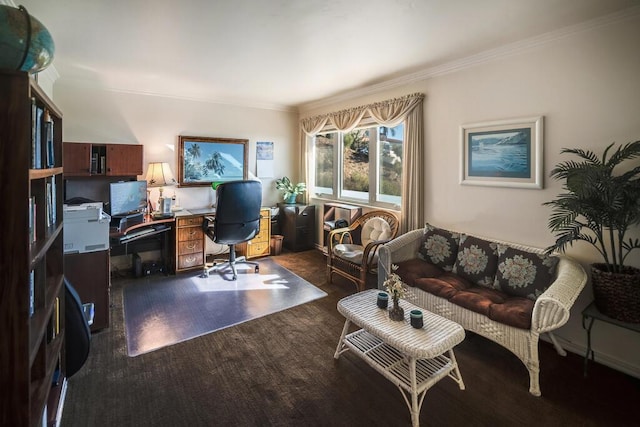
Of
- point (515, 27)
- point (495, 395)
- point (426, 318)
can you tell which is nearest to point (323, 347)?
point (426, 318)

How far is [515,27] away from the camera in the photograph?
252 cm

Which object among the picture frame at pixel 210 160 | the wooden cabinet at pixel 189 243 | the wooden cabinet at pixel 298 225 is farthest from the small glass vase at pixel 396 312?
the picture frame at pixel 210 160

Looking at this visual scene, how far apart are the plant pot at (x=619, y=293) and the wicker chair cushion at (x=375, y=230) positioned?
1939 mm

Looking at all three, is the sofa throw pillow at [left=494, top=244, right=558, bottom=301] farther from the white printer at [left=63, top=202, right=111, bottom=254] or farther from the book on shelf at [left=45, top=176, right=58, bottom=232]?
the white printer at [left=63, top=202, right=111, bottom=254]

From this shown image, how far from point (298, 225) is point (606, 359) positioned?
394 centimetres

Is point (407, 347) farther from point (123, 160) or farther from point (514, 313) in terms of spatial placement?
point (123, 160)

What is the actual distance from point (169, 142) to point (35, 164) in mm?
3540

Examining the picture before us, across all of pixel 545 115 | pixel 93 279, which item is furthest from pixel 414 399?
pixel 93 279

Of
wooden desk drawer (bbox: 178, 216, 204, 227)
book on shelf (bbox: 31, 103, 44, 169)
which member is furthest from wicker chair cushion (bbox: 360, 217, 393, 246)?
book on shelf (bbox: 31, 103, 44, 169)

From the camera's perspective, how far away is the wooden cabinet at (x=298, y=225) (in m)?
5.37

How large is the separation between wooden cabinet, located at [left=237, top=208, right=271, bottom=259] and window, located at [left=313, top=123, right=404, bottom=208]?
105 cm

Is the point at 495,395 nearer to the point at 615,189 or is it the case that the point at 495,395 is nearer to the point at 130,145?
the point at 615,189

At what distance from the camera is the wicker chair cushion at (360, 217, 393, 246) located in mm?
3859

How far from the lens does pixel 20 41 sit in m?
1.07
